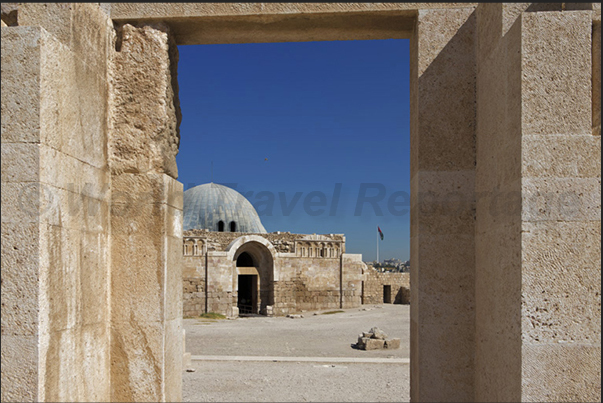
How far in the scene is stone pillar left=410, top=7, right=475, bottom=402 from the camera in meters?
3.08

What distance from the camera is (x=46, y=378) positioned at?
256 centimetres

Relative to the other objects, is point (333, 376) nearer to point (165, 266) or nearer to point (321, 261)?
point (165, 266)

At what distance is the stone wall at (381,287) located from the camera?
27.6 metres

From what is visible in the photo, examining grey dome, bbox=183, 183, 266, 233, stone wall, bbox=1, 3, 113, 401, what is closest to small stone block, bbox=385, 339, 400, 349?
stone wall, bbox=1, 3, 113, 401

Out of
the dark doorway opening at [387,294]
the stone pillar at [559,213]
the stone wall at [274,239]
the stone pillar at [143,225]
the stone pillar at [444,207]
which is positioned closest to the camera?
the stone pillar at [559,213]

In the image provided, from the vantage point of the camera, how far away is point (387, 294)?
29.2m

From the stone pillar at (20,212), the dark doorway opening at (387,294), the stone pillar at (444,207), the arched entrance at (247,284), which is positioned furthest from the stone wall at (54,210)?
the dark doorway opening at (387,294)

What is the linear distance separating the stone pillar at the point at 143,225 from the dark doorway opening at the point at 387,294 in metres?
26.5

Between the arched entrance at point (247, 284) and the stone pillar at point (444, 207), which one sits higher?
the stone pillar at point (444, 207)

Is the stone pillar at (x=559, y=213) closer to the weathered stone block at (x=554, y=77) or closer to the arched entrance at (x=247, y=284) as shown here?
the weathered stone block at (x=554, y=77)

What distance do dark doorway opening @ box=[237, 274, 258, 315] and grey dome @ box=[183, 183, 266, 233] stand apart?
412 centimetres

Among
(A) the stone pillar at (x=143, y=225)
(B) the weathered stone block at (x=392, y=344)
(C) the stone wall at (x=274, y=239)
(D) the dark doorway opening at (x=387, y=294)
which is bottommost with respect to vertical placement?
(D) the dark doorway opening at (x=387, y=294)

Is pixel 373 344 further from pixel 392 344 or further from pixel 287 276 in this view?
pixel 287 276

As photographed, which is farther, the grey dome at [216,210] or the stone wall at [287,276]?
the grey dome at [216,210]
